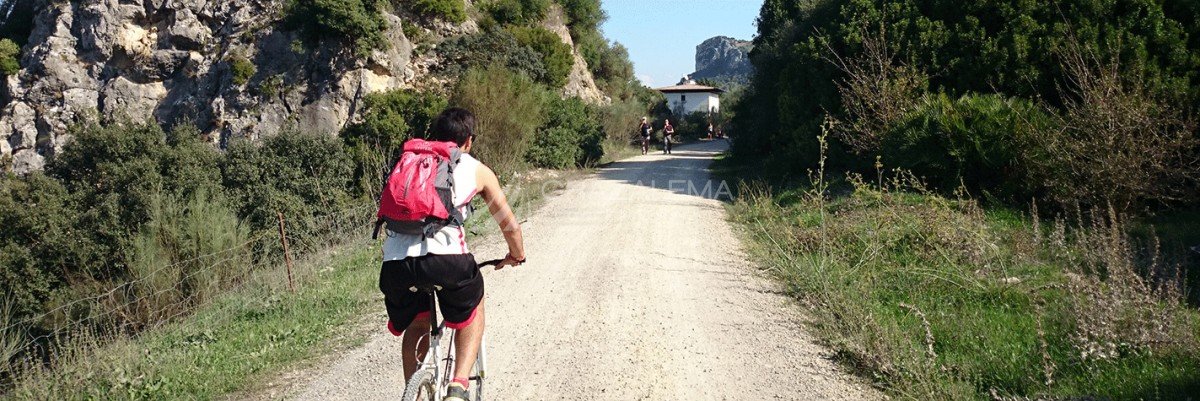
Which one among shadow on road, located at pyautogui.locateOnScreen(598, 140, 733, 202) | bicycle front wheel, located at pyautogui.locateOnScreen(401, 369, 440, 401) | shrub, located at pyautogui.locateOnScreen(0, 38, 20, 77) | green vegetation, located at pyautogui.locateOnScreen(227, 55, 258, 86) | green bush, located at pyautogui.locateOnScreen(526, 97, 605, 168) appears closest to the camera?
bicycle front wheel, located at pyautogui.locateOnScreen(401, 369, 440, 401)

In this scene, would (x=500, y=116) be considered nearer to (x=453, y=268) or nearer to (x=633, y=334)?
(x=633, y=334)

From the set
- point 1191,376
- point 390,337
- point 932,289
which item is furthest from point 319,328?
point 1191,376

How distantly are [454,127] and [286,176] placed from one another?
1619cm

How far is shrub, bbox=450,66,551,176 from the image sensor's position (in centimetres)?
1684

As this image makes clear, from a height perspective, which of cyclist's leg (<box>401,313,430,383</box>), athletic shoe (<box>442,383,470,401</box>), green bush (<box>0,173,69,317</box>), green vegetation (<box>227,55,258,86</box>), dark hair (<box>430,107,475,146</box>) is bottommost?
green bush (<box>0,173,69,317</box>)

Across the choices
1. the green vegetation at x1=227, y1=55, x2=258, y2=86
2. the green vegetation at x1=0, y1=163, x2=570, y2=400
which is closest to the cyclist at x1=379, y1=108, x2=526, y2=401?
the green vegetation at x1=0, y1=163, x2=570, y2=400

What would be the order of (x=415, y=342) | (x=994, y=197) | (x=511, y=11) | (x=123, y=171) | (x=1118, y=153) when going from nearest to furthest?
(x=415, y=342)
(x=1118, y=153)
(x=994, y=197)
(x=123, y=171)
(x=511, y=11)

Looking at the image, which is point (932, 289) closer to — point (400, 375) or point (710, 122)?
point (400, 375)

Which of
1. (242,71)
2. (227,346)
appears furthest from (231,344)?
(242,71)

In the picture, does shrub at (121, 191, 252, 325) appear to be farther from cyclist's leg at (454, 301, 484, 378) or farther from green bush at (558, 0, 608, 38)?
green bush at (558, 0, 608, 38)

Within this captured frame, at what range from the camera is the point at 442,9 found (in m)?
27.6

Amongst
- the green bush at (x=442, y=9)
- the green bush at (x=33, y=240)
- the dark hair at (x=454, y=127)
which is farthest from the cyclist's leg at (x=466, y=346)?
the green bush at (x=442, y=9)

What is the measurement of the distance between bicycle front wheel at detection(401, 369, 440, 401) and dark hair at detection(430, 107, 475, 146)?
105 centimetres

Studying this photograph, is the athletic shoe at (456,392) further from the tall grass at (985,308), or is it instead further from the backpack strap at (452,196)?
the tall grass at (985,308)
